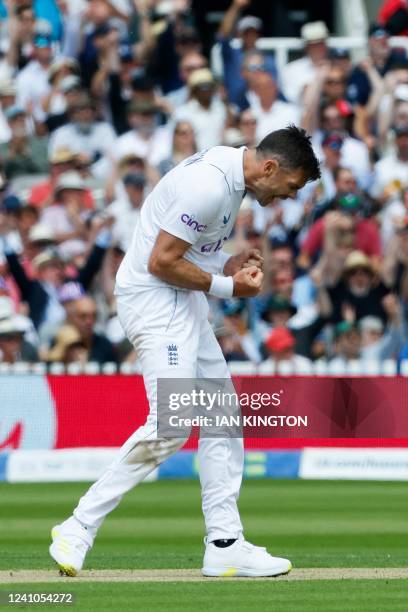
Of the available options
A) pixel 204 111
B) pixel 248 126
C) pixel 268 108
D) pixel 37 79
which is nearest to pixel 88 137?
pixel 37 79

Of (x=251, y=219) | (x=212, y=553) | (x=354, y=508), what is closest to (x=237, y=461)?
(x=212, y=553)

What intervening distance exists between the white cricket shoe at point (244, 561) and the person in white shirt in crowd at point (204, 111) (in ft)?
→ 31.9

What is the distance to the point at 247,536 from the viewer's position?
10.8 metres

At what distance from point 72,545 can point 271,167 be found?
2.02 m

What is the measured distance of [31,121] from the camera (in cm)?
1789

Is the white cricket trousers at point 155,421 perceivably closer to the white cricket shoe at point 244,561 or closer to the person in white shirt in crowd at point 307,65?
the white cricket shoe at point 244,561

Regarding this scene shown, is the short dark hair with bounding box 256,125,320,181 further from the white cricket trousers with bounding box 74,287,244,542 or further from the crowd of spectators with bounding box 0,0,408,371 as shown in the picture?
the crowd of spectators with bounding box 0,0,408,371

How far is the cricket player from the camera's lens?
302 inches

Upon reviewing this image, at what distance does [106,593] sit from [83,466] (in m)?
8.21

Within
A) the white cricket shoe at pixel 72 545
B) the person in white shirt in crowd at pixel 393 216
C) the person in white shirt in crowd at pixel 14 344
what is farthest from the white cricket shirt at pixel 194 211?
the person in white shirt in crowd at pixel 393 216

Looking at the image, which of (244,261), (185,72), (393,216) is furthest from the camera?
(185,72)

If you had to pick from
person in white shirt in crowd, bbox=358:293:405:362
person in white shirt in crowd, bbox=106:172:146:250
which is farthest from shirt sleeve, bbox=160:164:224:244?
person in white shirt in crowd, bbox=106:172:146:250

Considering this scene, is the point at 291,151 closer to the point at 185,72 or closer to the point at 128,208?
the point at 128,208

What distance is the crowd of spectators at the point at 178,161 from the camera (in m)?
16.0
